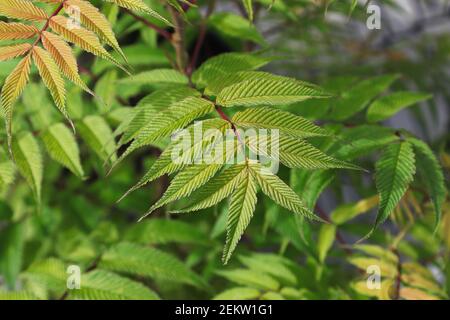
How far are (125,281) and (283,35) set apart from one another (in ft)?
2.26

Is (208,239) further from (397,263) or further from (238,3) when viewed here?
(238,3)

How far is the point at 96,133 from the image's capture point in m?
0.84

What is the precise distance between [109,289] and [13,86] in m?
0.34

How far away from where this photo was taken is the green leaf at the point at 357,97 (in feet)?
2.84

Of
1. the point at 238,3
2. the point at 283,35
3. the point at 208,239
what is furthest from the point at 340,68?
the point at 208,239

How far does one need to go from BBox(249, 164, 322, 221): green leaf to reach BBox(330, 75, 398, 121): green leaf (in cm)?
32

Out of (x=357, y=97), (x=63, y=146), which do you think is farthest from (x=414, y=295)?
(x=63, y=146)

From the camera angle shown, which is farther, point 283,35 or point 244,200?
point 283,35

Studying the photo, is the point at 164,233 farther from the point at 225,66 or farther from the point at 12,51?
the point at 12,51

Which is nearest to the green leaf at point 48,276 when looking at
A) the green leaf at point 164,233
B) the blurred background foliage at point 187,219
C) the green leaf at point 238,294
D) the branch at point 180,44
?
the blurred background foliage at point 187,219

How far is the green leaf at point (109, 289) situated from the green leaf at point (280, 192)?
0.30 meters

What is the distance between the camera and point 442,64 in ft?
5.22

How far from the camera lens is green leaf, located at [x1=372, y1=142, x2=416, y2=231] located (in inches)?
24.7

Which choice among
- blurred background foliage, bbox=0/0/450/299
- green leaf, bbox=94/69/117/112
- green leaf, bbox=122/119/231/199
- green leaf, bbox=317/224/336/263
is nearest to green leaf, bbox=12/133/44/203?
blurred background foliage, bbox=0/0/450/299
